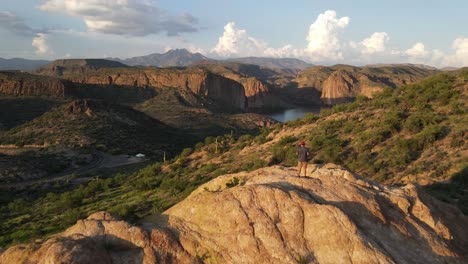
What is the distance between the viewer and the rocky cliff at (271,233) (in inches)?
354

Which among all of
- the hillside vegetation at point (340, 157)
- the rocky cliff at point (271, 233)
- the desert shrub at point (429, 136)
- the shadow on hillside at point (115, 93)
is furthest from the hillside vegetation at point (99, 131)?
the rocky cliff at point (271, 233)

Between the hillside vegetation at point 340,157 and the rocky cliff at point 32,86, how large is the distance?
3235 inches

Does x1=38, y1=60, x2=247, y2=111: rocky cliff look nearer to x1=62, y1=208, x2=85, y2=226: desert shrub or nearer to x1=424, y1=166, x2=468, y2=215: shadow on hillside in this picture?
x1=62, y1=208, x2=85, y2=226: desert shrub

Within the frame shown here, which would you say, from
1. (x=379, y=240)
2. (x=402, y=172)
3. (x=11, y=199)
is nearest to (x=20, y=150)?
(x=11, y=199)

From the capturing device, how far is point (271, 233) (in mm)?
9516

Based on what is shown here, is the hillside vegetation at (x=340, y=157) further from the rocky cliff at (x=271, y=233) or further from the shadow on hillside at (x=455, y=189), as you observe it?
the rocky cliff at (x=271, y=233)

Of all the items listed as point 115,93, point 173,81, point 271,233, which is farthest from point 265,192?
point 173,81

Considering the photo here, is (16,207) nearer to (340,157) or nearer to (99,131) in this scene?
(340,157)

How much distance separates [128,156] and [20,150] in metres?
18.9

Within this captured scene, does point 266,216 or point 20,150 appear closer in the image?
point 266,216

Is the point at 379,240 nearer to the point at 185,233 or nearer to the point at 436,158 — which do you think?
the point at 185,233

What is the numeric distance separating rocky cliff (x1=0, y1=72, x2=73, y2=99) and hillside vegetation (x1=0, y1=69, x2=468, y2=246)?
82.2 meters

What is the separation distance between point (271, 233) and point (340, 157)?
63.2 feet

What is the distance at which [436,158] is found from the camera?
2314cm
